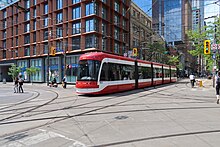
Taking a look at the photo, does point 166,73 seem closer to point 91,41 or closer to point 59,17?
point 91,41

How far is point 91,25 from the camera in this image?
121 feet

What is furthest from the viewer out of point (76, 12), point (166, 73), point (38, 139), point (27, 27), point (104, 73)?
point (27, 27)

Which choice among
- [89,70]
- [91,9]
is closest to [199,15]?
[91,9]

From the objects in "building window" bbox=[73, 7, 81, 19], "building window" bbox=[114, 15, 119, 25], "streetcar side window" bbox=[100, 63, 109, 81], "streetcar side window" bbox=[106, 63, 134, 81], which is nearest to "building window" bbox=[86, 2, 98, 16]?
"building window" bbox=[73, 7, 81, 19]

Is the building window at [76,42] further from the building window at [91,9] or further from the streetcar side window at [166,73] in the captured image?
the streetcar side window at [166,73]

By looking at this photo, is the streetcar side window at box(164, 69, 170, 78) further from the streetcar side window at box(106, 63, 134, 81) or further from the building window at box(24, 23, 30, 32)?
the building window at box(24, 23, 30, 32)

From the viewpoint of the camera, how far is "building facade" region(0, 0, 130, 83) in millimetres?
37562

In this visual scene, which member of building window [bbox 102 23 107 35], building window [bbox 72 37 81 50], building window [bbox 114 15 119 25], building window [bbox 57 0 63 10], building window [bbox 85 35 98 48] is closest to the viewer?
building window [bbox 85 35 98 48]

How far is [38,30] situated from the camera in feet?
150

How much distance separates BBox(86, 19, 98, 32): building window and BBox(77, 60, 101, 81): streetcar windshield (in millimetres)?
23119

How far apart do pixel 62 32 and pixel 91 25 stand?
8.20m

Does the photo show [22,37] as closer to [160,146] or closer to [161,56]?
[161,56]

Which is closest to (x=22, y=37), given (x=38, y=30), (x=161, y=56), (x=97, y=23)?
(x=38, y=30)

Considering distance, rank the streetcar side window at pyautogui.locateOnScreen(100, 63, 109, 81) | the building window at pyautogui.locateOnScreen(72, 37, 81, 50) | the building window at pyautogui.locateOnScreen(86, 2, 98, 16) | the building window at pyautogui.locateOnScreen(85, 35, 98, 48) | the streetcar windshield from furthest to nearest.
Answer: the building window at pyautogui.locateOnScreen(72, 37, 81, 50) → the building window at pyautogui.locateOnScreen(85, 35, 98, 48) → the building window at pyautogui.locateOnScreen(86, 2, 98, 16) → the streetcar side window at pyautogui.locateOnScreen(100, 63, 109, 81) → the streetcar windshield
